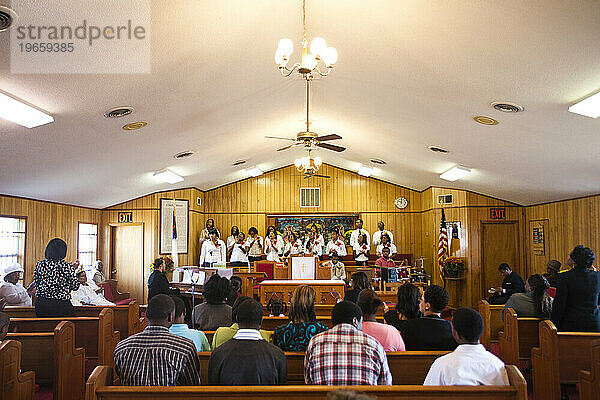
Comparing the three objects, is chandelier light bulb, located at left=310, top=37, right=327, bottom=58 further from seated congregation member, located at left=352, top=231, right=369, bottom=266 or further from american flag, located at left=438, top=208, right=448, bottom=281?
seated congregation member, located at left=352, top=231, right=369, bottom=266

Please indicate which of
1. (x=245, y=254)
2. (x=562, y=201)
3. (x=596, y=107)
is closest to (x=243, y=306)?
(x=596, y=107)

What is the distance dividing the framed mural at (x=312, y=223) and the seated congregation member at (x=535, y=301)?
30.1 feet

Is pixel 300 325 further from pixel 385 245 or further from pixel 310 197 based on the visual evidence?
pixel 310 197

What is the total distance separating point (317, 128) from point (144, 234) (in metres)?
5.51

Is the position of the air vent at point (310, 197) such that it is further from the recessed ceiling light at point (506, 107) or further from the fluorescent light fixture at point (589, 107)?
the fluorescent light fixture at point (589, 107)

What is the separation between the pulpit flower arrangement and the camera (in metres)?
12.7

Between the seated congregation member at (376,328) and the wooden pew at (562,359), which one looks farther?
the wooden pew at (562,359)

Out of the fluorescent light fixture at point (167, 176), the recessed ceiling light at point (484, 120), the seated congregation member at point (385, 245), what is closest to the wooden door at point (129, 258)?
the fluorescent light fixture at point (167, 176)

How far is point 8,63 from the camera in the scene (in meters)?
4.45

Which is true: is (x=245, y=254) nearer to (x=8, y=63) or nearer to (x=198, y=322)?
(x=198, y=322)

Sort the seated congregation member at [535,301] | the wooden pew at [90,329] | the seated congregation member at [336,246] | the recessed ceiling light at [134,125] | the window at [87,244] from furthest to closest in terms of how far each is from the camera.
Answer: the seated congregation member at [336,246] → the window at [87,244] → the recessed ceiling light at [134,125] → the seated congregation member at [535,301] → the wooden pew at [90,329]

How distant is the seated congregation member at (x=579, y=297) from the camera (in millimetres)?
5133

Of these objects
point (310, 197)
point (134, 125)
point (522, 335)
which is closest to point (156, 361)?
point (522, 335)

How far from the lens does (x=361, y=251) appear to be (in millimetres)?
14250
